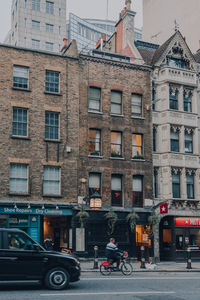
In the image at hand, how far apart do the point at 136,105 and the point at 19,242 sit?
66.0 ft

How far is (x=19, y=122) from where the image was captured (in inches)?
1108

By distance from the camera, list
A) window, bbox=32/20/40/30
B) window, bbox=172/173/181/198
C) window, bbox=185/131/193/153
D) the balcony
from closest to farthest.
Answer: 1. window, bbox=172/173/181/198
2. the balcony
3. window, bbox=185/131/193/153
4. window, bbox=32/20/40/30

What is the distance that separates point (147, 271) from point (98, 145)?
33.7 ft

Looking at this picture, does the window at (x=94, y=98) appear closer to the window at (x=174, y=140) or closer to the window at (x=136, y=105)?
the window at (x=136, y=105)

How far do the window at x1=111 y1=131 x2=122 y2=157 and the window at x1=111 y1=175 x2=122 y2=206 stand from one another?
1628 mm

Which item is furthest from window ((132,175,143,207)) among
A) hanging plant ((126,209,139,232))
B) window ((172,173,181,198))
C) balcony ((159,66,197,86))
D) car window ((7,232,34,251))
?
car window ((7,232,34,251))

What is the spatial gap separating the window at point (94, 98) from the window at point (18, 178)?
6.64m

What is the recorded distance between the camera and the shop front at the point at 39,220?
2681 cm

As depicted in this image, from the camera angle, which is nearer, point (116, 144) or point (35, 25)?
point (116, 144)

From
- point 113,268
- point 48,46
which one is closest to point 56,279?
point 113,268

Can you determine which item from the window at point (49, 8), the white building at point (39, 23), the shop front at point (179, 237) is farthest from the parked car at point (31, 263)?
the window at point (49, 8)

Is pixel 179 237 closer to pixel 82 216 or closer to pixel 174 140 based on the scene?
pixel 174 140

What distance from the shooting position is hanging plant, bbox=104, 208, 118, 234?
29.1 m

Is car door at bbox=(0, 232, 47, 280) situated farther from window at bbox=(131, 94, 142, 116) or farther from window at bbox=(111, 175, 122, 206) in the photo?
window at bbox=(131, 94, 142, 116)
